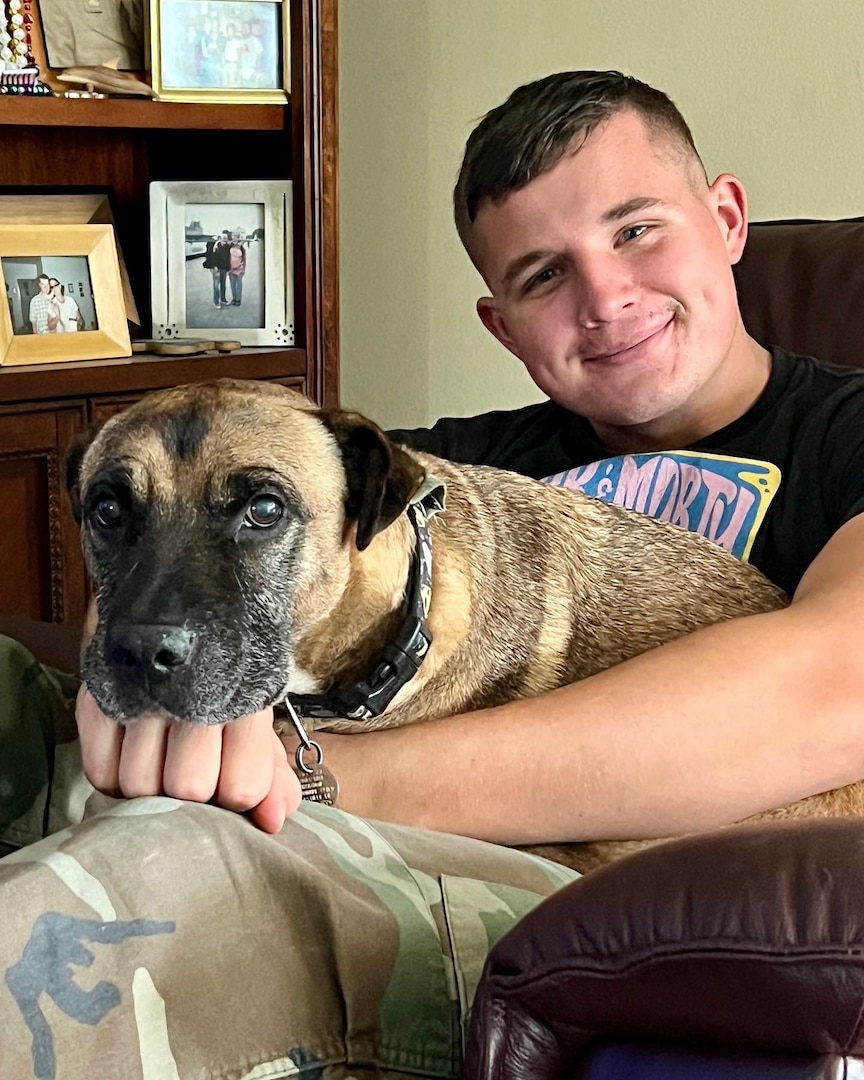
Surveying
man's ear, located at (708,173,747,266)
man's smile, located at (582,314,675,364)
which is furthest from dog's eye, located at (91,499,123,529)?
man's ear, located at (708,173,747,266)

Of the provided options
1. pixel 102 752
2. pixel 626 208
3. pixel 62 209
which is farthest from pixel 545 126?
pixel 62 209

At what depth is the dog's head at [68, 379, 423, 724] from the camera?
3.92 ft

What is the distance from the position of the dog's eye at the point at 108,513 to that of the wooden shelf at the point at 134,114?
5.43ft

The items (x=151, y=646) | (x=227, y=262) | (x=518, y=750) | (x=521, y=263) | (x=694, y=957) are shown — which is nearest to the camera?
(x=694, y=957)

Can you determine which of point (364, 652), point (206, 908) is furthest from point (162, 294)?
point (206, 908)

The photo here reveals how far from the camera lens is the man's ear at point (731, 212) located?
1.84 metres

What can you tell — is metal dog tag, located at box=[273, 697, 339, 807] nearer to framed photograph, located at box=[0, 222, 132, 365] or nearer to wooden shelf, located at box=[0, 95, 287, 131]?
framed photograph, located at box=[0, 222, 132, 365]

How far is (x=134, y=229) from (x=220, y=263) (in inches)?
11.6

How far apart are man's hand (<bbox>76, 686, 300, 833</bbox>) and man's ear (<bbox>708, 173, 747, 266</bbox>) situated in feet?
3.47

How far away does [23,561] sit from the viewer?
Result: 280 cm

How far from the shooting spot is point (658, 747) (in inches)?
50.3

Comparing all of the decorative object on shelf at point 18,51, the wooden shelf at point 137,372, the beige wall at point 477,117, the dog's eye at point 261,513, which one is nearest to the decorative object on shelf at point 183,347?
the wooden shelf at point 137,372

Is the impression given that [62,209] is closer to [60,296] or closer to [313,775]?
[60,296]

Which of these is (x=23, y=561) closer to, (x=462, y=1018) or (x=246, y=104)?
(x=246, y=104)
